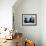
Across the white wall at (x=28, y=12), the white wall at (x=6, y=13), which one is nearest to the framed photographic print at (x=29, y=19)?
the white wall at (x=28, y=12)

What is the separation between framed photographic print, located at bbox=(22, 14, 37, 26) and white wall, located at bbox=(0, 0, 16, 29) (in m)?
1.42

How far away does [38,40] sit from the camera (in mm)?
6004

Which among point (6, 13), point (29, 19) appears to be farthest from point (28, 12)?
point (6, 13)

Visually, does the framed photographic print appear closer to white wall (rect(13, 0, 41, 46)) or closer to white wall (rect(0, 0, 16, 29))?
white wall (rect(13, 0, 41, 46))

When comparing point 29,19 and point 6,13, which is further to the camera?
point 29,19

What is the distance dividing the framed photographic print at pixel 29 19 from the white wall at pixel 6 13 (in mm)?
1418

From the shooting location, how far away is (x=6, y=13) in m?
4.55

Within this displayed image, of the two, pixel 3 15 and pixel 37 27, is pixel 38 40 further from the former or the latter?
pixel 3 15

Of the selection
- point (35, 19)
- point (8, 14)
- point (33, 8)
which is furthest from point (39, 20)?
point (8, 14)

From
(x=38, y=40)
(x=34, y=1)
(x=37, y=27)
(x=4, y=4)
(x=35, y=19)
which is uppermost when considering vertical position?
(x=34, y=1)

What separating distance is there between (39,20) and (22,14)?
2.87 feet

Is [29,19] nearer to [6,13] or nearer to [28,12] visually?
[28,12]

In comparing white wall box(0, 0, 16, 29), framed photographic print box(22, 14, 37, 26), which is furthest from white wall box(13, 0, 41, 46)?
white wall box(0, 0, 16, 29)

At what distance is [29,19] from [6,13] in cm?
162
